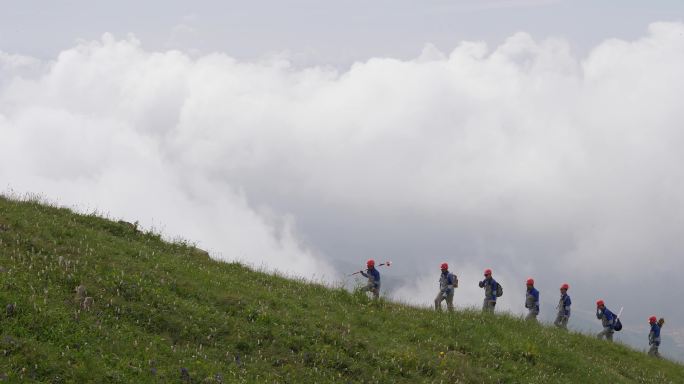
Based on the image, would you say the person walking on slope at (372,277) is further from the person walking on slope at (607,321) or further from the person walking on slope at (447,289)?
the person walking on slope at (607,321)

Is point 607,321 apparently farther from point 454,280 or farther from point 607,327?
point 454,280

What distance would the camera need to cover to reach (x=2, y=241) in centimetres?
1606

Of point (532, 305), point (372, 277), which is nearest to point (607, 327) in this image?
point (532, 305)

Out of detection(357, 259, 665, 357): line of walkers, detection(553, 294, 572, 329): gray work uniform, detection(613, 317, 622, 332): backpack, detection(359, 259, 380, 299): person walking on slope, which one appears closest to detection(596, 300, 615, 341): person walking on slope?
detection(357, 259, 665, 357): line of walkers

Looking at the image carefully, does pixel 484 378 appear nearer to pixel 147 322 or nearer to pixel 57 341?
pixel 147 322

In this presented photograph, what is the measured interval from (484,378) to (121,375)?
31.4 feet

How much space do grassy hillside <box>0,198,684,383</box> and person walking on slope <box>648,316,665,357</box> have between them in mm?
5920

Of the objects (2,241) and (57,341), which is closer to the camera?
(57,341)

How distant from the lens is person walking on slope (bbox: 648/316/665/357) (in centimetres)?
2912

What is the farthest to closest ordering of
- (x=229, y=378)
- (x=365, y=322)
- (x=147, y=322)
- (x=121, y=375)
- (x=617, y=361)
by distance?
(x=617, y=361) < (x=365, y=322) < (x=147, y=322) < (x=229, y=378) < (x=121, y=375)

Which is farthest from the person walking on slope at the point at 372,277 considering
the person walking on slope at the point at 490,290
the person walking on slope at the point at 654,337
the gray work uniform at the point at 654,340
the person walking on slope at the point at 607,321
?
the gray work uniform at the point at 654,340

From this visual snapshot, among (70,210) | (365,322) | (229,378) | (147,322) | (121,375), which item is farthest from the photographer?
(70,210)

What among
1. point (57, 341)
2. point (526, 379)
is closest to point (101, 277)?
point (57, 341)

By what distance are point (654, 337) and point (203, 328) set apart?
23195 millimetres
